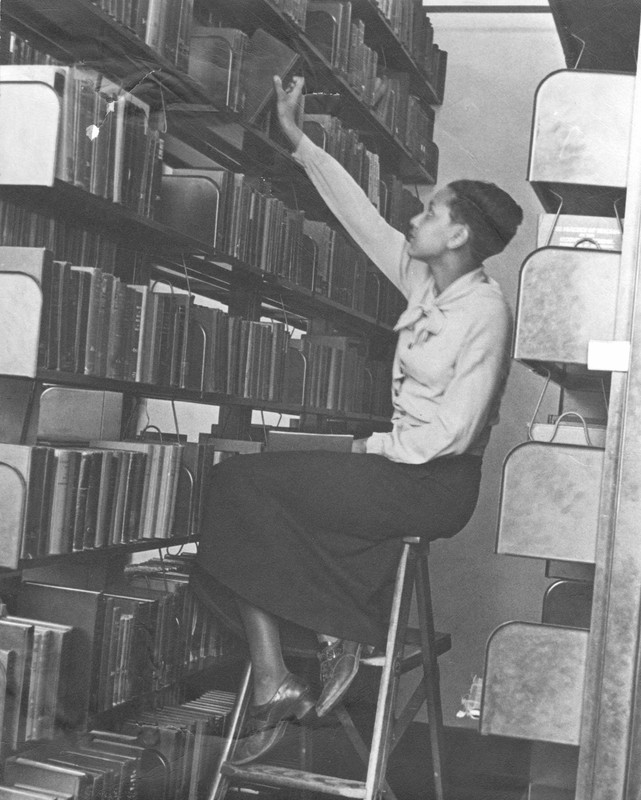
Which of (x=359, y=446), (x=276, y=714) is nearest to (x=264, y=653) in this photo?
(x=276, y=714)

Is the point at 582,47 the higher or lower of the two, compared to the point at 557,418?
higher

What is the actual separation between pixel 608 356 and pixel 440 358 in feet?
1.12

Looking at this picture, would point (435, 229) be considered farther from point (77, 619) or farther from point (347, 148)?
point (77, 619)

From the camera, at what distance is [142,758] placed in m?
2.34

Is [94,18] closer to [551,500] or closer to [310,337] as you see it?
[310,337]

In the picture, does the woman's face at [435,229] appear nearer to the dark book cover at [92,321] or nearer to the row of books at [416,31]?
the row of books at [416,31]

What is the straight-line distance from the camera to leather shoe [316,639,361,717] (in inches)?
87.6

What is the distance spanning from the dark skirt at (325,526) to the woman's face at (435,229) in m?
0.44

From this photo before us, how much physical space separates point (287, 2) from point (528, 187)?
734 millimetres

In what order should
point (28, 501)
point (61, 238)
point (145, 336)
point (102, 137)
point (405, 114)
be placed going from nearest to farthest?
point (28, 501)
point (102, 137)
point (61, 238)
point (145, 336)
point (405, 114)

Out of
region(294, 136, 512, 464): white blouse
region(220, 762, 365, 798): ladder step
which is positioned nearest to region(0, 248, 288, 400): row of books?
region(294, 136, 512, 464): white blouse

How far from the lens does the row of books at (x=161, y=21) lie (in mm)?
2037

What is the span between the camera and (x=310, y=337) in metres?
2.46

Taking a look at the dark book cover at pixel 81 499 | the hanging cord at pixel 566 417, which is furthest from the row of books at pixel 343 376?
the dark book cover at pixel 81 499
